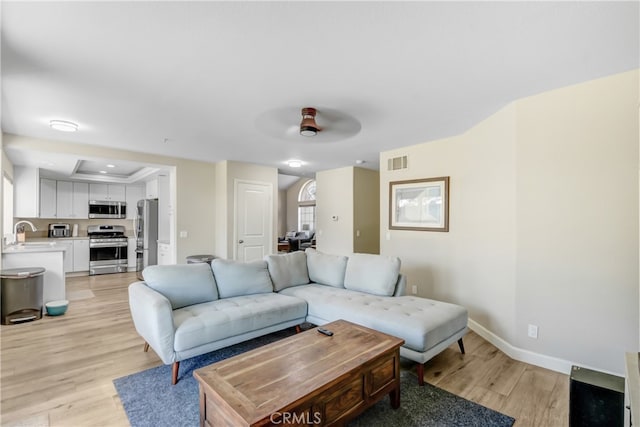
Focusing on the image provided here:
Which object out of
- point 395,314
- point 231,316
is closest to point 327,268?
point 395,314

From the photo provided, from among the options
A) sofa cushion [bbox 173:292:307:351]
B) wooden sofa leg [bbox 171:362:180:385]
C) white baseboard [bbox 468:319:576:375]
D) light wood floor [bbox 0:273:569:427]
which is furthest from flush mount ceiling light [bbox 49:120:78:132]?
white baseboard [bbox 468:319:576:375]

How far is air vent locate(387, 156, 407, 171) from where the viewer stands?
452 cm

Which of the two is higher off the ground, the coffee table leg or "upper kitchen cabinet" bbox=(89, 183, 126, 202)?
"upper kitchen cabinet" bbox=(89, 183, 126, 202)

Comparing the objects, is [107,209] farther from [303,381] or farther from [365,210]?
[303,381]

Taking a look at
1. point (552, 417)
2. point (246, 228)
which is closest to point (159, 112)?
point (246, 228)

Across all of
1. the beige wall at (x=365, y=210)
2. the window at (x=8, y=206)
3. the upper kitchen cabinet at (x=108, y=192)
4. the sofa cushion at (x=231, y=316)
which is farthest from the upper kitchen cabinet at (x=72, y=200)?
the beige wall at (x=365, y=210)

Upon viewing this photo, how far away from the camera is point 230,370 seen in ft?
5.57

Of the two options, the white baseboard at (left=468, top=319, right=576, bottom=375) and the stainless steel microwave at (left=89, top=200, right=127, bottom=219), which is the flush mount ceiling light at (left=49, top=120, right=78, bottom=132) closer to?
the stainless steel microwave at (left=89, top=200, right=127, bottom=219)

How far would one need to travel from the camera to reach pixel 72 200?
688cm

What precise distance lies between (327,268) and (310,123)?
6.27 feet

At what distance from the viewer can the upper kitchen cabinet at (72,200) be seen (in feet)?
22.1

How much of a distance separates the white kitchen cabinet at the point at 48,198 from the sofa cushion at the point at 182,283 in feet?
18.8

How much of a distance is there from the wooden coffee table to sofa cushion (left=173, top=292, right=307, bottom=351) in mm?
753

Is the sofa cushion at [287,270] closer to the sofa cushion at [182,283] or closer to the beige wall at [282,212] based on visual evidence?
the sofa cushion at [182,283]
